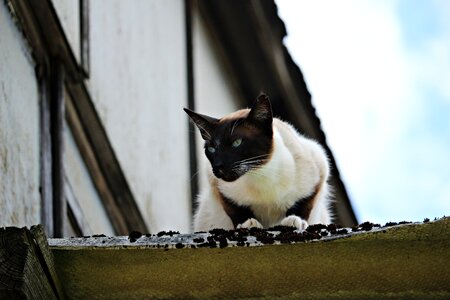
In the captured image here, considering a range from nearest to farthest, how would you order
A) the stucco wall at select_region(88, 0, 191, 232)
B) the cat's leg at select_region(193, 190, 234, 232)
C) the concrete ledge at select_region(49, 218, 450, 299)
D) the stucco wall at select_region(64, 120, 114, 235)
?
the concrete ledge at select_region(49, 218, 450, 299)
the cat's leg at select_region(193, 190, 234, 232)
the stucco wall at select_region(64, 120, 114, 235)
the stucco wall at select_region(88, 0, 191, 232)

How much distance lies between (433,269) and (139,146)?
18.0 ft

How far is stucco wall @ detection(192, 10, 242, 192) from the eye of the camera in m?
10.6

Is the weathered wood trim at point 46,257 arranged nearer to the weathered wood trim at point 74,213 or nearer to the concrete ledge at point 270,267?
the concrete ledge at point 270,267

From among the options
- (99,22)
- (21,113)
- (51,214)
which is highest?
(99,22)

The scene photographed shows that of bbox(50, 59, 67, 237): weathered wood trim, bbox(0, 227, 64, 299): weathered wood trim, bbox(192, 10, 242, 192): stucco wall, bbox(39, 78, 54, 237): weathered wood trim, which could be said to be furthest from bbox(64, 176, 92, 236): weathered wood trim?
bbox(0, 227, 64, 299): weathered wood trim

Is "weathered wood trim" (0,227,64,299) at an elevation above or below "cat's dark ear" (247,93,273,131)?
below

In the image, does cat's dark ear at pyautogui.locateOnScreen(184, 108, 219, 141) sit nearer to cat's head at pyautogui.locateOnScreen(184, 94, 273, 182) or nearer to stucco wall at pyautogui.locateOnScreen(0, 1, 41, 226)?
cat's head at pyautogui.locateOnScreen(184, 94, 273, 182)

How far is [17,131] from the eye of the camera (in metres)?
5.75

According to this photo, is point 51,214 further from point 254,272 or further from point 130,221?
point 254,272

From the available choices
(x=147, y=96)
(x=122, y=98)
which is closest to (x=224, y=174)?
(x=122, y=98)

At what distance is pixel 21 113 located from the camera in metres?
5.89

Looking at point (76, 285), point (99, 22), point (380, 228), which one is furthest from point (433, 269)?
point (99, 22)

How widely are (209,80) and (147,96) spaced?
221 cm

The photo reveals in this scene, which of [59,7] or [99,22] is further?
[99,22]
